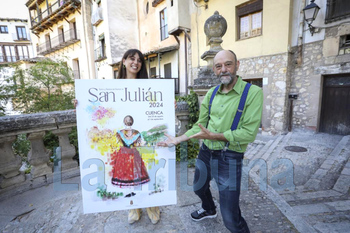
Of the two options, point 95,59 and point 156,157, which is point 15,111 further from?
point 95,59

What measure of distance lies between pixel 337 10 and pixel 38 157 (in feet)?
28.3

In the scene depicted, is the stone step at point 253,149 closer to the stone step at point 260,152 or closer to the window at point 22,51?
the stone step at point 260,152

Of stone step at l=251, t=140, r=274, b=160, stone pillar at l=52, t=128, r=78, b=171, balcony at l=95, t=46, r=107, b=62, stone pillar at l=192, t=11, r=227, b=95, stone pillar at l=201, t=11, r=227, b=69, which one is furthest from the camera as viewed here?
balcony at l=95, t=46, r=107, b=62

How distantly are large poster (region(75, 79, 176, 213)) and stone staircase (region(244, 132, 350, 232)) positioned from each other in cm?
167

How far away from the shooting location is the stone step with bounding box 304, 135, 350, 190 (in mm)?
3246

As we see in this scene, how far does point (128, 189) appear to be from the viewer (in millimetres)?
1685

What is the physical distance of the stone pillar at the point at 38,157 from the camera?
7.34 ft

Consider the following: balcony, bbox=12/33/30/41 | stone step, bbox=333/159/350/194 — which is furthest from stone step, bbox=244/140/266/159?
balcony, bbox=12/33/30/41

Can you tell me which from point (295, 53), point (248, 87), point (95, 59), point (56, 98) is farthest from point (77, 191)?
point (95, 59)

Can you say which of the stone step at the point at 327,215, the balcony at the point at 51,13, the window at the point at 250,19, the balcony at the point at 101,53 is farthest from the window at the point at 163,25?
the stone step at the point at 327,215

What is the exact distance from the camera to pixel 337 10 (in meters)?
5.62

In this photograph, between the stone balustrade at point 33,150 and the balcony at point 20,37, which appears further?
the balcony at point 20,37

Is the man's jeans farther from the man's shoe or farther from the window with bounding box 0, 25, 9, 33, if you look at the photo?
the window with bounding box 0, 25, 9, 33

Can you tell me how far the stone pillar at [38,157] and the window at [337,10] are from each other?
8.26 meters
